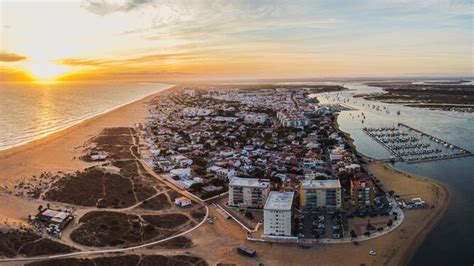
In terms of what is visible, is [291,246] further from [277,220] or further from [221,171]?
[221,171]

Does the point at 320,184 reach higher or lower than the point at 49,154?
higher

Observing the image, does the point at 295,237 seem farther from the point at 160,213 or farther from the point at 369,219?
the point at 160,213

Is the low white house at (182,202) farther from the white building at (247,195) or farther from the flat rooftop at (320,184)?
the flat rooftop at (320,184)

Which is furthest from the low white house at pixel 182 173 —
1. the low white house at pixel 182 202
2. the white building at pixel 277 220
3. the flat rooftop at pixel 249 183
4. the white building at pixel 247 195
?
the white building at pixel 277 220

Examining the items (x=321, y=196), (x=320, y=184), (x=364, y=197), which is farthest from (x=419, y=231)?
(x=320, y=184)

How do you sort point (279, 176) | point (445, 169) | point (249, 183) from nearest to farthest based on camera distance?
1. point (249, 183)
2. point (279, 176)
3. point (445, 169)

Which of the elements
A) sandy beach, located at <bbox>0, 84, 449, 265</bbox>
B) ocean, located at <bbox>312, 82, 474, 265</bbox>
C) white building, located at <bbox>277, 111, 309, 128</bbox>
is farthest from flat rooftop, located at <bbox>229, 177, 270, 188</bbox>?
white building, located at <bbox>277, 111, 309, 128</bbox>

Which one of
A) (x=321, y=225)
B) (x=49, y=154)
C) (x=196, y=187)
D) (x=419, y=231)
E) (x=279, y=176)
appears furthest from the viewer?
(x=49, y=154)
